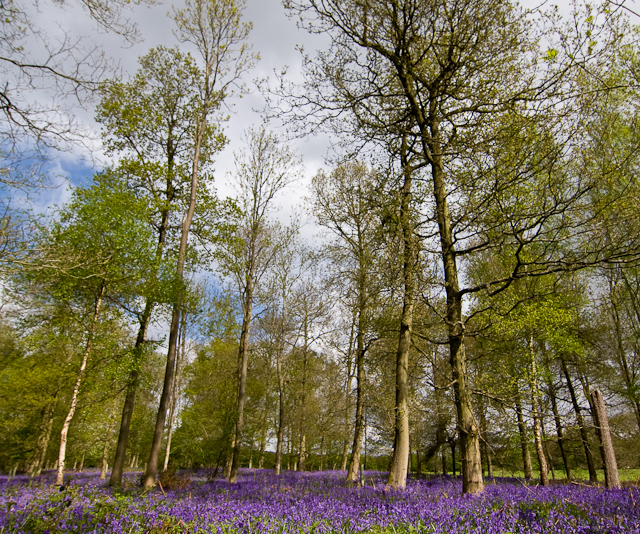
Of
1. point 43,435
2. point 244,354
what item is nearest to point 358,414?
point 244,354

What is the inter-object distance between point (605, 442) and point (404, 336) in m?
3.88

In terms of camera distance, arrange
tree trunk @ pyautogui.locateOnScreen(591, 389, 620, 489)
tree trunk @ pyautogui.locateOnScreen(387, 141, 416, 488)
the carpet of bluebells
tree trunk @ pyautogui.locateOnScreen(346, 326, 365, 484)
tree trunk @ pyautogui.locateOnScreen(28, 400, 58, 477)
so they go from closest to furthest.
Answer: the carpet of bluebells → tree trunk @ pyautogui.locateOnScreen(591, 389, 620, 489) → tree trunk @ pyautogui.locateOnScreen(387, 141, 416, 488) → tree trunk @ pyautogui.locateOnScreen(346, 326, 365, 484) → tree trunk @ pyautogui.locateOnScreen(28, 400, 58, 477)

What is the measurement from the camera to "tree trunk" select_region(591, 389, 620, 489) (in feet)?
19.4

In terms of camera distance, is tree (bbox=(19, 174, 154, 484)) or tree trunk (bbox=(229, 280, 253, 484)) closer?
tree (bbox=(19, 174, 154, 484))

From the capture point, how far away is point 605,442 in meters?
5.94

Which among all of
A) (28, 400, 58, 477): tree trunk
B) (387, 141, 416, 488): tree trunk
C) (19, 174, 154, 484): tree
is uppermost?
(19, 174, 154, 484): tree

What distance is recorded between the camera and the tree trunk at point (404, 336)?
244 inches

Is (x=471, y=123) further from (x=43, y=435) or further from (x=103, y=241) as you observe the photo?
(x=43, y=435)

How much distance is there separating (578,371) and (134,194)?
829 inches

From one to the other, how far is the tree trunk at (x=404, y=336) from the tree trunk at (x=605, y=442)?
3.36m

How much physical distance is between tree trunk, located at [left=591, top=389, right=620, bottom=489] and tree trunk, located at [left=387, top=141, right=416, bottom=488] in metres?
3.36

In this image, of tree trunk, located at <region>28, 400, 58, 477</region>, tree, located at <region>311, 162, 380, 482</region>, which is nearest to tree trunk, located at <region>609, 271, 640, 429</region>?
tree, located at <region>311, 162, 380, 482</region>

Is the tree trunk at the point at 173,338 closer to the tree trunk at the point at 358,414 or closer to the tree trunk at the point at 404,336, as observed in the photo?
the tree trunk at the point at 358,414

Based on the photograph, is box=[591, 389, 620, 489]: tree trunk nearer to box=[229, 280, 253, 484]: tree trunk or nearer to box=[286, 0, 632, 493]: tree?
box=[286, 0, 632, 493]: tree
